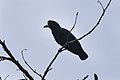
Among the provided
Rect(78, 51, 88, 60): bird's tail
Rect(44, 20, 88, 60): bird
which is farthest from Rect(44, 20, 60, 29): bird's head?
Rect(78, 51, 88, 60): bird's tail

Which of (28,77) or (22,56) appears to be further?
(22,56)

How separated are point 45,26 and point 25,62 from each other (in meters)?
5.85

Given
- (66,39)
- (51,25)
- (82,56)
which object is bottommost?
(82,56)

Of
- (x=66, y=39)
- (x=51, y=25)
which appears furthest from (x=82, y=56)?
(x=51, y=25)

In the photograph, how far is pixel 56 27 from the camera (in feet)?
31.7

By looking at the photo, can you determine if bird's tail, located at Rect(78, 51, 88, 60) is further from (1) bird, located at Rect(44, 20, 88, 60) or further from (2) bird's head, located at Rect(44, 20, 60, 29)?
(2) bird's head, located at Rect(44, 20, 60, 29)

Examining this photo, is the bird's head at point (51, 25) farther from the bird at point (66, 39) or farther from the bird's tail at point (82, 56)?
the bird's tail at point (82, 56)

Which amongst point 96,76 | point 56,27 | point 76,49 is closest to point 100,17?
point 96,76

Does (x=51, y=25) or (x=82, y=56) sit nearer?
(x=82, y=56)

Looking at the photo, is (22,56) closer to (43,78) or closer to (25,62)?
(25,62)

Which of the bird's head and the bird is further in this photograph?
the bird's head

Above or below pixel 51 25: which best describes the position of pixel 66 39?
below

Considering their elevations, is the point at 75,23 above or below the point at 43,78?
above

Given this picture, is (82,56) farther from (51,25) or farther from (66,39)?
(51,25)
